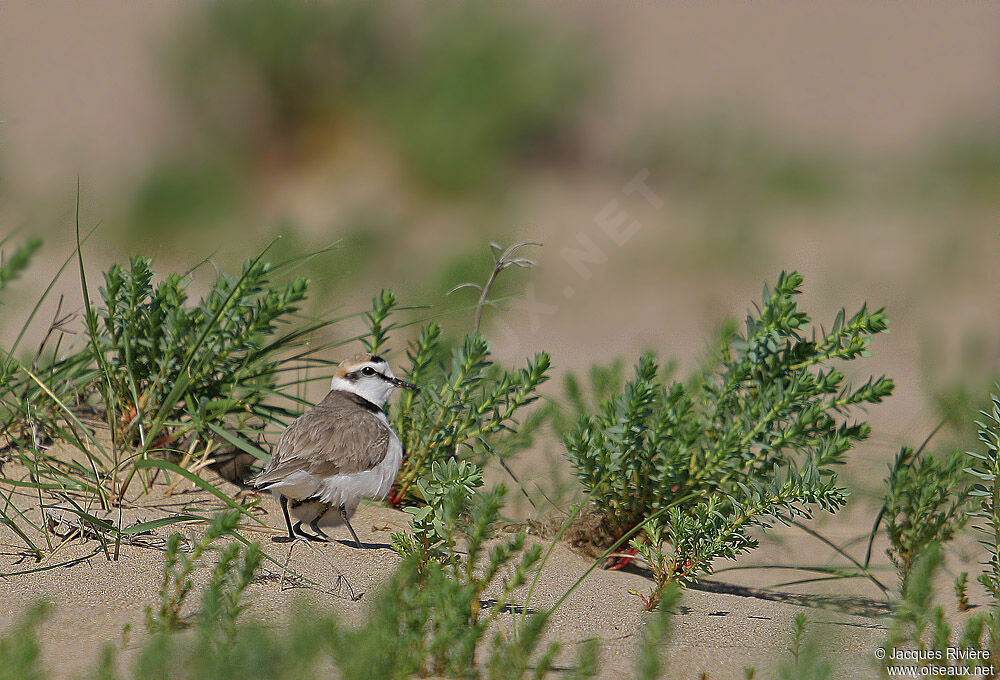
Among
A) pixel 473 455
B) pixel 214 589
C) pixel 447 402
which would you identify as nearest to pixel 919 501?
pixel 473 455

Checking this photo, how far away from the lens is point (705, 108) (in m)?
13.7

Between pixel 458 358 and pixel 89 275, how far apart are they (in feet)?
18.2

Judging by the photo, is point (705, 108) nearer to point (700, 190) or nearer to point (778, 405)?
point (700, 190)

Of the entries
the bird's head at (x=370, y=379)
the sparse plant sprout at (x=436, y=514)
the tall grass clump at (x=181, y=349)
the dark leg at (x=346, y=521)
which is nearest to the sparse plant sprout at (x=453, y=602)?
the sparse plant sprout at (x=436, y=514)

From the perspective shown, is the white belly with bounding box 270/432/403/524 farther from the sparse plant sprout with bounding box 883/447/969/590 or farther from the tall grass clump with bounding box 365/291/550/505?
the sparse plant sprout with bounding box 883/447/969/590

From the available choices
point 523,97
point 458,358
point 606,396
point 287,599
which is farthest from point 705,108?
point 287,599

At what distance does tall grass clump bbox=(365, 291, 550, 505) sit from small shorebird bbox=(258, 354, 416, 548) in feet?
0.65

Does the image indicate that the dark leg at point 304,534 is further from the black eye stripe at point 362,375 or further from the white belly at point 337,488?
the black eye stripe at point 362,375

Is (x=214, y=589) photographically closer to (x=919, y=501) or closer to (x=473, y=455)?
(x=473, y=455)

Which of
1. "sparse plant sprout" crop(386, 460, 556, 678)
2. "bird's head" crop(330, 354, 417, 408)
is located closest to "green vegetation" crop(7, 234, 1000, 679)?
"sparse plant sprout" crop(386, 460, 556, 678)

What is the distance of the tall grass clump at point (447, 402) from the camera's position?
383 centimetres

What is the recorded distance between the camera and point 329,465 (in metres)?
3.67

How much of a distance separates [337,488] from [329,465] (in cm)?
10

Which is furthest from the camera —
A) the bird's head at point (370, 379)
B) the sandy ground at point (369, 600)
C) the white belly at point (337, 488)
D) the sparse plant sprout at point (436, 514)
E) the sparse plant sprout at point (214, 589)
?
the bird's head at point (370, 379)
